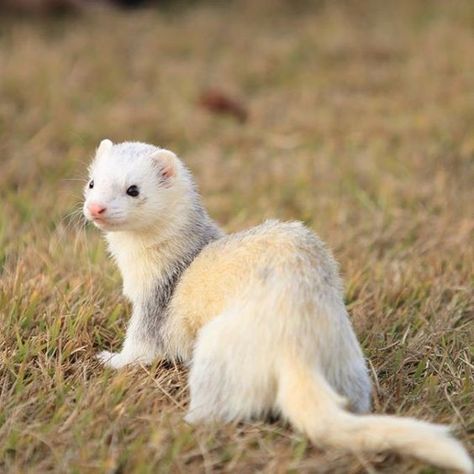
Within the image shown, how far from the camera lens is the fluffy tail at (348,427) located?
2668 mm

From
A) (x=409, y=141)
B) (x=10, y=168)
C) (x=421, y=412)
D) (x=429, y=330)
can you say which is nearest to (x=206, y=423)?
(x=421, y=412)

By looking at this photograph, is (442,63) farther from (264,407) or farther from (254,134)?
Result: (264,407)

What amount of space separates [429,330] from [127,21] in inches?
274

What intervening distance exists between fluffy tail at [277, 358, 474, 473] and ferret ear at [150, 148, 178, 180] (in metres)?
1.10

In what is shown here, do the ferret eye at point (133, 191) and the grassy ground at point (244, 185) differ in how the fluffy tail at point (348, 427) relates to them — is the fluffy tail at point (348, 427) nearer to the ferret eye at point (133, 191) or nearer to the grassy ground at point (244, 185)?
the grassy ground at point (244, 185)

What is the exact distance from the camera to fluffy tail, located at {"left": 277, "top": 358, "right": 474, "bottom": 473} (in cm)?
267

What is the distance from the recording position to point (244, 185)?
6480mm

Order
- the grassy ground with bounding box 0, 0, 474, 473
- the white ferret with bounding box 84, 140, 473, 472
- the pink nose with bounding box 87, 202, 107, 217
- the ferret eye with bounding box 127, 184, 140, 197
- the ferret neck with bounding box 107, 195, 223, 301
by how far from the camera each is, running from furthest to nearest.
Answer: the ferret neck with bounding box 107, 195, 223, 301
the ferret eye with bounding box 127, 184, 140, 197
the pink nose with bounding box 87, 202, 107, 217
the grassy ground with bounding box 0, 0, 474, 473
the white ferret with bounding box 84, 140, 473, 472

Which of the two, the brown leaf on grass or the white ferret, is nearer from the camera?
the white ferret

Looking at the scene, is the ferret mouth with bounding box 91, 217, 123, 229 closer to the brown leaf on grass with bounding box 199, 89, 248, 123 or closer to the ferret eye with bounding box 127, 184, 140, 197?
the ferret eye with bounding box 127, 184, 140, 197

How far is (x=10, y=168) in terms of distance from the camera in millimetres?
6402

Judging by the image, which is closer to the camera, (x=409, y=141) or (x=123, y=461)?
(x=123, y=461)

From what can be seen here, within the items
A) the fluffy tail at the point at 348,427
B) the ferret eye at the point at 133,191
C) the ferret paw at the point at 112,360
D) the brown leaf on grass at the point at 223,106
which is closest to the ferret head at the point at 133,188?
the ferret eye at the point at 133,191

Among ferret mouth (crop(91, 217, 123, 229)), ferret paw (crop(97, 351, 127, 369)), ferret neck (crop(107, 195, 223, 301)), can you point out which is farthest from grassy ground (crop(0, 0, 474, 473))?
ferret mouth (crop(91, 217, 123, 229))
